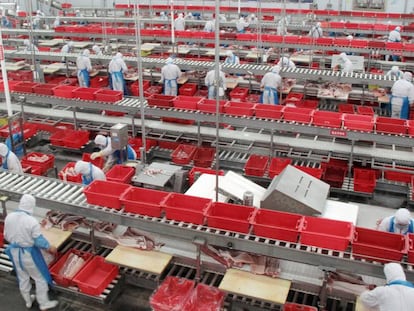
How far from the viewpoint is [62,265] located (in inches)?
198

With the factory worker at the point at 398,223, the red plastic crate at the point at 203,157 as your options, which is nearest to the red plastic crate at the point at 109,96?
the red plastic crate at the point at 203,157

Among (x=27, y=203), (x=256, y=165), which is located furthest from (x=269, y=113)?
(x=27, y=203)

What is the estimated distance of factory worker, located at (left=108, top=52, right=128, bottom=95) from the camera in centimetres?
1027

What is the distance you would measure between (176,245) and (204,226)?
695 millimetres

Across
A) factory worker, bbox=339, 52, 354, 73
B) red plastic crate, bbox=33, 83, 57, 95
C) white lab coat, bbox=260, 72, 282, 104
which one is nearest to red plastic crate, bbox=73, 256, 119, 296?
red plastic crate, bbox=33, 83, 57, 95

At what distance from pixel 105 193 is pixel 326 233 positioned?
7.36 ft

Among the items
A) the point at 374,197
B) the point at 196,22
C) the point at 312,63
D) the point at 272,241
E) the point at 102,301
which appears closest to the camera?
the point at 272,241

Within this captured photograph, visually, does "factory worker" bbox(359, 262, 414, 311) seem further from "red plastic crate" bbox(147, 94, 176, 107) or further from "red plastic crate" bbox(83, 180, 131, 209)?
"red plastic crate" bbox(147, 94, 176, 107)

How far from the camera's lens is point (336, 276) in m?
4.36

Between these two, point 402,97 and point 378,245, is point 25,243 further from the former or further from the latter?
point 402,97

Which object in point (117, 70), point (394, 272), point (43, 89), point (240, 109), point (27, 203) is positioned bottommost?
point (394, 272)

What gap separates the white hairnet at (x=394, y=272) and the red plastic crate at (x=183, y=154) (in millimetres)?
4303

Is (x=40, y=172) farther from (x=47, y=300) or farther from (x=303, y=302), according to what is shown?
(x=303, y=302)

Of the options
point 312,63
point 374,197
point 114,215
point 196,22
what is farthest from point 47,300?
point 196,22
